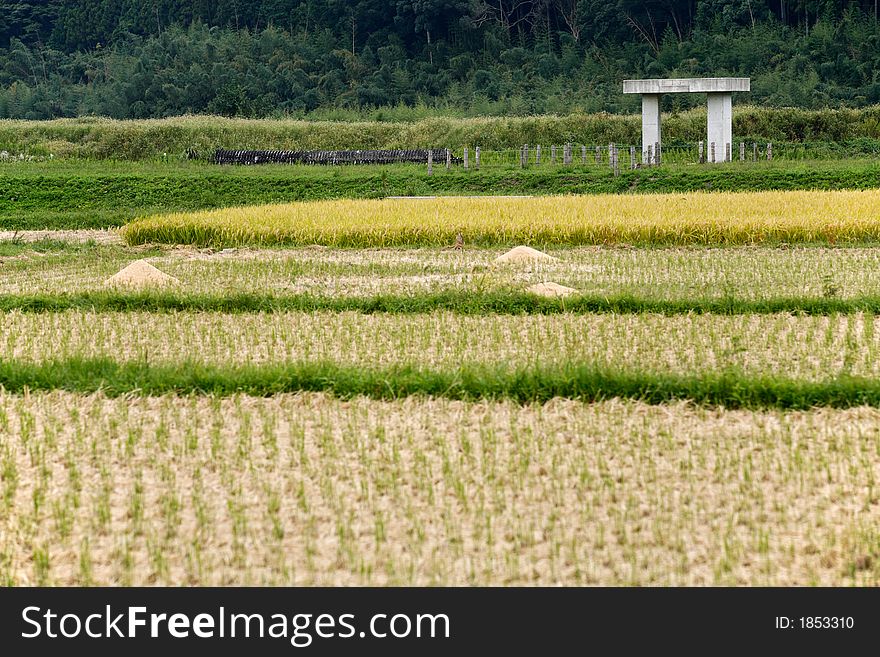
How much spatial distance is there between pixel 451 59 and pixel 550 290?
44.9 m

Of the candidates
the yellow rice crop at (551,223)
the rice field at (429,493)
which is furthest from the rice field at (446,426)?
the yellow rice crop at (551,223)

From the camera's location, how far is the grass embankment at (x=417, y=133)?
34.1 metres

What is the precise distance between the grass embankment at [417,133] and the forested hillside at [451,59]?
654 cm

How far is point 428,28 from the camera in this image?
56.3 m

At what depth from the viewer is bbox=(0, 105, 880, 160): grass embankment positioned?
34062 millimetres

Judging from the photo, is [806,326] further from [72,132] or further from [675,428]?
[72,132]

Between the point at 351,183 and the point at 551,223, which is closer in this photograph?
the point at 551,223

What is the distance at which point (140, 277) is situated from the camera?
12.6m

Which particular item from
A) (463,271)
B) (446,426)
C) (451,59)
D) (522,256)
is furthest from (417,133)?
(446,426)

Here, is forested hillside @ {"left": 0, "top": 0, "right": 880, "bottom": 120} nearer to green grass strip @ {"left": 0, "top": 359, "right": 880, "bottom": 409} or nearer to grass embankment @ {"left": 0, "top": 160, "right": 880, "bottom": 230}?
grass embankment @ {"left": 0, "top": 160, "right": 880, "bottom": 230}

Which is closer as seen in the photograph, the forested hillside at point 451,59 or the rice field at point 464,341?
the rice field at point 464,341

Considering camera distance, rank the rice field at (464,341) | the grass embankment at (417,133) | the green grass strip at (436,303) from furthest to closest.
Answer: the grass embankment at (417,133) → the green grass strip at (436,303) → the rice field at (464,341)

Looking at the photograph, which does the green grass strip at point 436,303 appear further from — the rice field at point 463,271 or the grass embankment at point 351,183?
the grass embankment at point 351,183

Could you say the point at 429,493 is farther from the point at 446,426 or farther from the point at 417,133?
the point at 417,133
